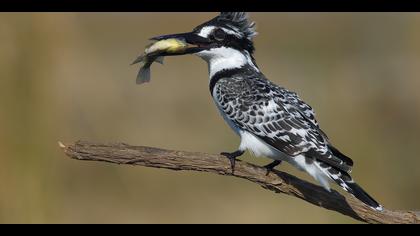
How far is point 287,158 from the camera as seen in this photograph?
397cm

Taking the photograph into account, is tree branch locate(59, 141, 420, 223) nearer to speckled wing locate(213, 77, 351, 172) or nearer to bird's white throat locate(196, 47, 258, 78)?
speckled wing locate(213, 77, 351, 172)

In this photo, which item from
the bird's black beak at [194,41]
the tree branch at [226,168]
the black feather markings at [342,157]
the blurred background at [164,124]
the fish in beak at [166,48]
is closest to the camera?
the tree branch at [226,168]

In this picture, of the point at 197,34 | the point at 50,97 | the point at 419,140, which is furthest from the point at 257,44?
the point at 197,34

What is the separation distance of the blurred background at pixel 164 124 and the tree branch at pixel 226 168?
1.86 metres

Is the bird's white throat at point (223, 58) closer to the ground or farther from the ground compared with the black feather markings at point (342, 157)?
farther from the ground

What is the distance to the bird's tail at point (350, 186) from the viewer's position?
3.59m

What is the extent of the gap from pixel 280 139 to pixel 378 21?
156 inches

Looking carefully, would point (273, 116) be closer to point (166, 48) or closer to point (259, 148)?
point (259, 148)

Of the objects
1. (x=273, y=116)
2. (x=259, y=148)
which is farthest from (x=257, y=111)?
(x=259, y=148)

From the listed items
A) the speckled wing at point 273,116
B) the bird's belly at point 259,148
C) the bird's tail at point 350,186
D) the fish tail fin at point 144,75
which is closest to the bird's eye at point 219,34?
the speckled wing at point 273,116

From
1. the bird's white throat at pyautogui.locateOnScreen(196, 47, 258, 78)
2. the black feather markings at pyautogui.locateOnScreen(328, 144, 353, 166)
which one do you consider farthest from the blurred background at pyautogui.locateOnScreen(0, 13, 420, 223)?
the black feather markings at pyautogui.locateOnScreen(328, 144, 353, 166)

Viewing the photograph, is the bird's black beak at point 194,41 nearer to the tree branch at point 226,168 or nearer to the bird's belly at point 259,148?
the bird's belly at point 259,148

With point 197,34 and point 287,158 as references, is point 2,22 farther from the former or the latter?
point 287,158
